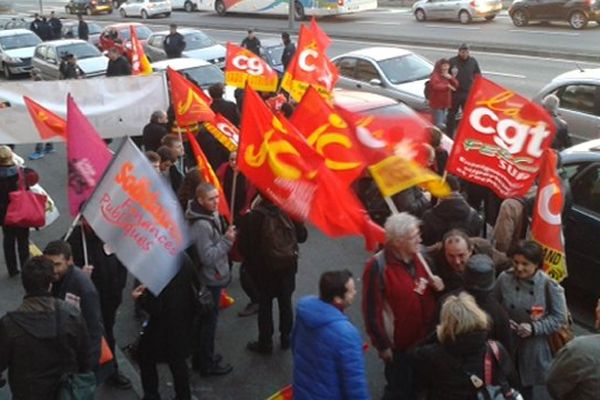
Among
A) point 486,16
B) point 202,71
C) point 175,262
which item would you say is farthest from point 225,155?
point 486,16

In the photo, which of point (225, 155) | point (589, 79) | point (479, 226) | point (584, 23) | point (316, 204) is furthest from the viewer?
point (584, 23)

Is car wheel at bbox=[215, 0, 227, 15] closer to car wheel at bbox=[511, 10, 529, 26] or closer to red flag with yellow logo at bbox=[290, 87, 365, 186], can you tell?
car wheel at bbox=[511, 10, 529, 26]

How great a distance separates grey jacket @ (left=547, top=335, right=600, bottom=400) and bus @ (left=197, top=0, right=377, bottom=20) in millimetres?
30416

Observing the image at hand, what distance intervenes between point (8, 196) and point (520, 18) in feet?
76.7

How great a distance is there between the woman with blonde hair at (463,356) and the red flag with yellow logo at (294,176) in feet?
4.97

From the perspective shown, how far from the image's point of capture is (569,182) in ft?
24.4

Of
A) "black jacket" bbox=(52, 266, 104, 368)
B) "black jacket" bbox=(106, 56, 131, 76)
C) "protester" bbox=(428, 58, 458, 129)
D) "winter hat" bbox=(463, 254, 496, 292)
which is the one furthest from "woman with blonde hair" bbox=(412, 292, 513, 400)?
"black jacket" bbox=(106, 56, 131, 76)

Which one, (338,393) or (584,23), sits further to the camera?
(584,23)

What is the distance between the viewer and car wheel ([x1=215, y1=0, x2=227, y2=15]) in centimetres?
3981

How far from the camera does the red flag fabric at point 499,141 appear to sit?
6.38 m

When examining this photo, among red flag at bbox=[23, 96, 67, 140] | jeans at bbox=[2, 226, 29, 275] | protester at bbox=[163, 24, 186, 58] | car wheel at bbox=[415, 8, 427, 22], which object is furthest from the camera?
car wheel at bbox=[415, 8, 427, 22]

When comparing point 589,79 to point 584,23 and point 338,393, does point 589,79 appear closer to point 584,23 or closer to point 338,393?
point 338,393

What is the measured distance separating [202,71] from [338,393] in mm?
12769

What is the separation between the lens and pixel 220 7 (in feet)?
131
